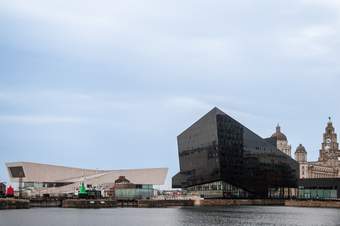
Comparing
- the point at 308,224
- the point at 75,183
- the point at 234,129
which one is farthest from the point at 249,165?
the point at 308,224

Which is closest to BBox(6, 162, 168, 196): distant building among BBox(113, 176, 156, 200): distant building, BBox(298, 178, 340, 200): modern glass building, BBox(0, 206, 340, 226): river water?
BBox(113, 176, 156, 200): distant building

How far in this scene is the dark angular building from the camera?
464 ft

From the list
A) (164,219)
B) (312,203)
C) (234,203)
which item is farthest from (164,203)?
(164,219)

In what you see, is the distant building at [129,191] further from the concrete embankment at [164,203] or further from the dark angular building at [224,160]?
the concrete embankment at [164,203]

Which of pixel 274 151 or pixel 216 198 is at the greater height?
pixel 274 151

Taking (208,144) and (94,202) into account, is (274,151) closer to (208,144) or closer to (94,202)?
(208,144)

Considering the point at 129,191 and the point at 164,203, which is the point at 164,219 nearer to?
the point at 164,203

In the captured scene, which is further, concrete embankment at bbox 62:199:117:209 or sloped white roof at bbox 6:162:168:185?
sloped white roof at bbox 6:162:168:185

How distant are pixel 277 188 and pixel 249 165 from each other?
587 inches

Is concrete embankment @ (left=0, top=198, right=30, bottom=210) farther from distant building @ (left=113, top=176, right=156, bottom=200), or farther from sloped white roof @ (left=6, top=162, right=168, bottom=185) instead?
sloped white roof @ (left=6, top=162, right=168, bottom=185)

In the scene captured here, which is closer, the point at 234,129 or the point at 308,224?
the point at 308,224

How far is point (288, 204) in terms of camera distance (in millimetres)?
142500

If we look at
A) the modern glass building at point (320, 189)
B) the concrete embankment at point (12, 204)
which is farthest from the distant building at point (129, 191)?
the concrete embankment at point (12, 204)

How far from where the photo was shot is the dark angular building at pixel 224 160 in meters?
142
